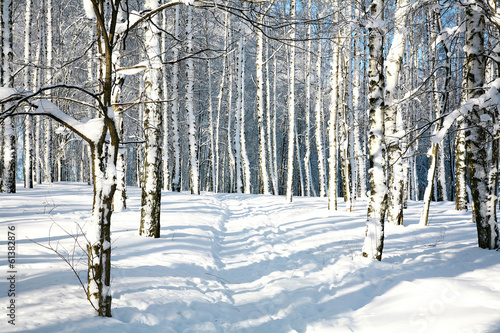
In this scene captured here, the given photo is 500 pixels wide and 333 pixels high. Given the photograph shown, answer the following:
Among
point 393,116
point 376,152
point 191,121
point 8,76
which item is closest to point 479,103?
point 376,152

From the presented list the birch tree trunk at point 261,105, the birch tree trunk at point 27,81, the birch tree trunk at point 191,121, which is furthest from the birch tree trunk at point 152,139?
the birch tree trunk at point 261,105

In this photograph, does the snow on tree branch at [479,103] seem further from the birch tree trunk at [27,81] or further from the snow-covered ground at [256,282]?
the birch tree trunk at [27,81]

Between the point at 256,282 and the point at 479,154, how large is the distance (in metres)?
5.22

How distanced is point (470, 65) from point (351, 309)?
18.4ft

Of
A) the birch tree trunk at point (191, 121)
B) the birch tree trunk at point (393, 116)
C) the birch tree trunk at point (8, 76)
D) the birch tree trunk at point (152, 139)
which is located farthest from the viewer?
the birch tree trunk at point (191, 121)

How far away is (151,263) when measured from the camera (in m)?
4.87

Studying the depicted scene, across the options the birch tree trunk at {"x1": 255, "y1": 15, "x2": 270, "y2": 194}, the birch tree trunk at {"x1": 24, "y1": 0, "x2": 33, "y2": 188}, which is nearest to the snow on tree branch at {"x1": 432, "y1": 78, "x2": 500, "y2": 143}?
the birch tree trunk at {"x1": 255, "y1": 15, "x2": 270, "y2": 194}

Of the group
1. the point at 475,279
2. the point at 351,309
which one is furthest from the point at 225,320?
the point at 475,279

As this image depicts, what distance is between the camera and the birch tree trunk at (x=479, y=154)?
19.5 ft

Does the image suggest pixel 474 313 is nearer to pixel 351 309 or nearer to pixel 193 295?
pixel 351 309

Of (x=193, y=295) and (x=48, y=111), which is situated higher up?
(x=48, y=111)

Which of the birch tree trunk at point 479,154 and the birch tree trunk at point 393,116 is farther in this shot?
the birch tree trunk at point 393,116

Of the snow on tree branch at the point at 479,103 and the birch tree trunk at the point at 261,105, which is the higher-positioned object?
the birch tree trunk at the point at 261,105

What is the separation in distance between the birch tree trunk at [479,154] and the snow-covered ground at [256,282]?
0.49m
